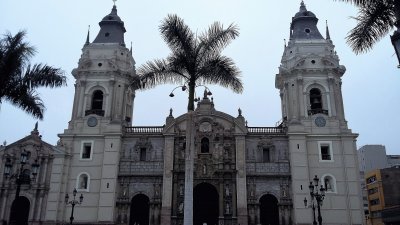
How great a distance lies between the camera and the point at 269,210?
41469 mm

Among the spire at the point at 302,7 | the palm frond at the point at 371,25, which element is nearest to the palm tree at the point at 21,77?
the palm frond at the point at 371,25

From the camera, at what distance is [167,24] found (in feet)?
71.2

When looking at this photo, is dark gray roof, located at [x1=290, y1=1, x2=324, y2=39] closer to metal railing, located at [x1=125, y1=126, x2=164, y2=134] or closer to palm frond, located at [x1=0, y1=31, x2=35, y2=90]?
metal railing, located at [x1=125, y1=126, x2=164, y2=134]

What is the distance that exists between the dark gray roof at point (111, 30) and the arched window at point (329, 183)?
89.0ft

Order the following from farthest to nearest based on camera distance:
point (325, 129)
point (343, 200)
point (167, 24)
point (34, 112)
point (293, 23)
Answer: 1. point (293, 23)
2. point (325, 129)
3. point (343, 200)
4. point (34, 112)
5. point (167, 24)

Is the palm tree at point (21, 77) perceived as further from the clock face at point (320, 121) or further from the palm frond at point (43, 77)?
the clock face at point (320, 121)

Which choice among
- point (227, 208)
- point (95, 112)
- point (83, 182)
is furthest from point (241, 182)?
point (95, 112)

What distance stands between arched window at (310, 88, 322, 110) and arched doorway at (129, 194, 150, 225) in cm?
2008

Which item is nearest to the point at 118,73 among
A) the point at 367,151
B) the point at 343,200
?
the point at 343,200

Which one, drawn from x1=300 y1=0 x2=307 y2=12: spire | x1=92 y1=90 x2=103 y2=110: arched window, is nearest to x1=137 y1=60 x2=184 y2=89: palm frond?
x1=92 y1=90 x2=103 y2=110: arched window

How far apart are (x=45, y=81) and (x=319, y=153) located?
1141 inches

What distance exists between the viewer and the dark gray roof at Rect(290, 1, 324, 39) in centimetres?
4856

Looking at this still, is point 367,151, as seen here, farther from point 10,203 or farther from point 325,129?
point 10,203

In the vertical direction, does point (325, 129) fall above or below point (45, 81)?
above
